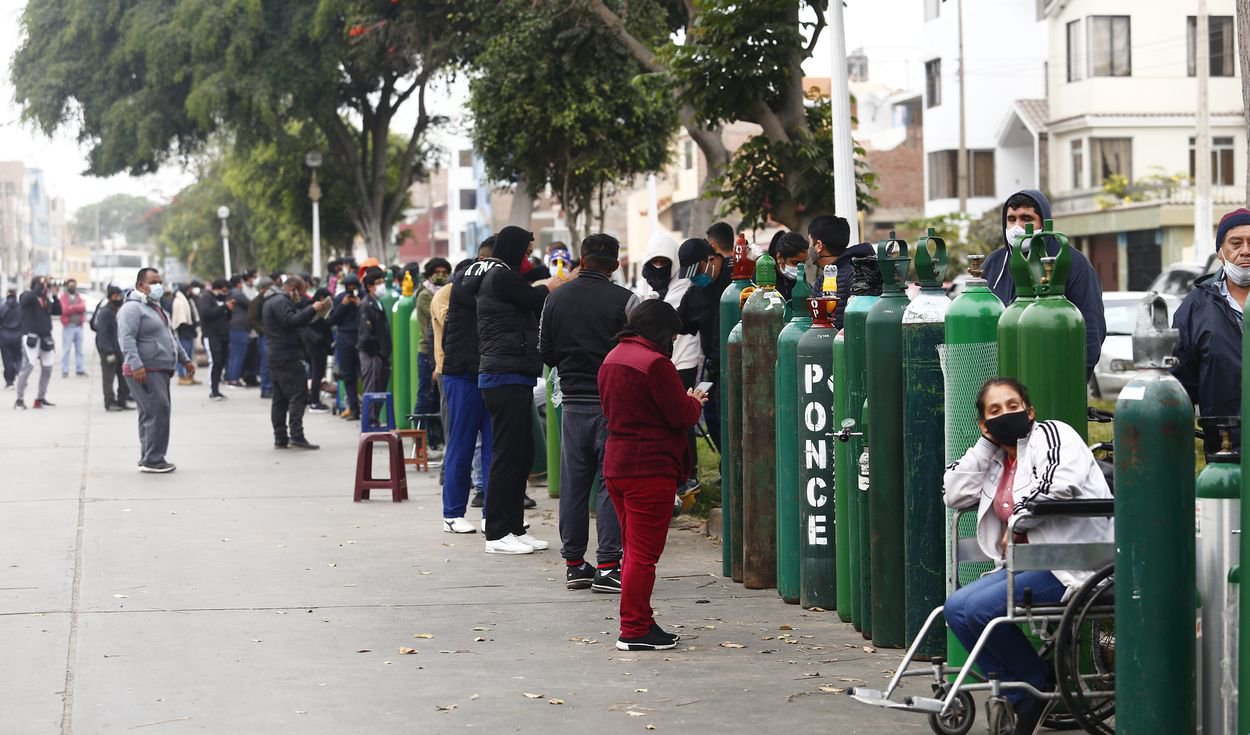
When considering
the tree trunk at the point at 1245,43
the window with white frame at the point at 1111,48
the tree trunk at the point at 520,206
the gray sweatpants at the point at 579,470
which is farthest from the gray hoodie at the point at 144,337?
the window with white frame at the point at 1111,48

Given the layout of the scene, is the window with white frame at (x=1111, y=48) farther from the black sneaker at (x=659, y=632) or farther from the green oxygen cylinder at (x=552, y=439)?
the black sneaker at (x=659, y=632)

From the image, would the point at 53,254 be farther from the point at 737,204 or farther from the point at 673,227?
the point at 737,204

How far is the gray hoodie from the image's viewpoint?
50.1 ft

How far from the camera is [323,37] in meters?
34.4

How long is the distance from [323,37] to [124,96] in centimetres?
607

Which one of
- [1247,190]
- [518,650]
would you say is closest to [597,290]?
[518,650]

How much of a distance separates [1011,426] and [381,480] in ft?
27.8

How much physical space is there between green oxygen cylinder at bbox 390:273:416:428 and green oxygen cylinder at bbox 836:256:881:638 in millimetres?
9107

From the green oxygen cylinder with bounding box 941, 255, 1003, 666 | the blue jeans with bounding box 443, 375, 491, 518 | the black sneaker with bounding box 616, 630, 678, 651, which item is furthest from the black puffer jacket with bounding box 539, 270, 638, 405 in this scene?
the green oxygen cylinder with bounding box 941, 255, 1003, 666

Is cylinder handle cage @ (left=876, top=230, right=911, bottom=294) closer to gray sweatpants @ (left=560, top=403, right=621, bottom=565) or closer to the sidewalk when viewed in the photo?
the sidewalk

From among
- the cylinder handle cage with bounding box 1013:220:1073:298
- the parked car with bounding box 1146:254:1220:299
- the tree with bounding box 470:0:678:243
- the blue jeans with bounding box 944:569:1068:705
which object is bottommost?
the blue jeans with bounding box 944:569:1068:705

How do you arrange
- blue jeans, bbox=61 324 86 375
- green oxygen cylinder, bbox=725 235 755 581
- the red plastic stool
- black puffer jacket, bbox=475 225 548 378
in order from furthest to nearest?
1. blue jeans, bbox=61 324 86 375
2. the red plastic stool
3. black puffer jacket, bbox=475 225 548 378
4. green oxygen cylinder, bbox=725 235 755 581

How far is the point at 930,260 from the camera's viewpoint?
6.96m

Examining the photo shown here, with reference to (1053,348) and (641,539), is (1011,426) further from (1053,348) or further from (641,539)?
(641,539)
